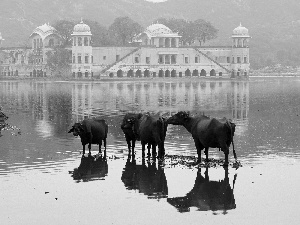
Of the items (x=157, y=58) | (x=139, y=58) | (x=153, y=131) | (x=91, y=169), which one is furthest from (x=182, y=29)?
(x=91, y=169)

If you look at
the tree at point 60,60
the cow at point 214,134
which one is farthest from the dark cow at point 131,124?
the tree at point 60,60

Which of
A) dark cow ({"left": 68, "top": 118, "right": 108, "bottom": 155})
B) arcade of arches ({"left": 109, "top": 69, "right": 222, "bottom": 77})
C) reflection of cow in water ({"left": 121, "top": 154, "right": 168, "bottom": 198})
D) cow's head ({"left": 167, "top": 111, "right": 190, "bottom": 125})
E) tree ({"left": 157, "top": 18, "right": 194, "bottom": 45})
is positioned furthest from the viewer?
tree ({"left": 157, "top": 18, "right": 194, "bottom": 45})

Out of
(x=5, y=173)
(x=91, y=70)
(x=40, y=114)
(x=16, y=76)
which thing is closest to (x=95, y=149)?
(x=5, y=173)

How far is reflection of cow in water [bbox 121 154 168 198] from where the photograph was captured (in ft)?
65.9

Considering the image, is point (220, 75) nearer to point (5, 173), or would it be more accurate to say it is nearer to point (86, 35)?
point (86, 35)

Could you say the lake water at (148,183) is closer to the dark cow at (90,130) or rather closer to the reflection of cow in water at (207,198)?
the reflection of cow in water at (207,198)

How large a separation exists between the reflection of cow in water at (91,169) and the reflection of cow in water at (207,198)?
109 inches

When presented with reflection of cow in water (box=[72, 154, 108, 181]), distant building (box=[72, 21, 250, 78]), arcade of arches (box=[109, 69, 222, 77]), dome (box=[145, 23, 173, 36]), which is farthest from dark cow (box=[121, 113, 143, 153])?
dome (box=[145, 23, 173, 36])

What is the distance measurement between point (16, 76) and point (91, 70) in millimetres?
19046

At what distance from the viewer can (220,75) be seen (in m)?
143

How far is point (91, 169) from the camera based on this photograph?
23203 millimetres

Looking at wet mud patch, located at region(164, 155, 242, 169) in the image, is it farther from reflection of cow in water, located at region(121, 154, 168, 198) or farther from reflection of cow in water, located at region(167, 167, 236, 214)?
reflection of cow in water, located at region(167, 167, 236, 214)

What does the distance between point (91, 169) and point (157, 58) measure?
385 ft

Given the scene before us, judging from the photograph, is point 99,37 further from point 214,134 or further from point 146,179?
point 146,179
